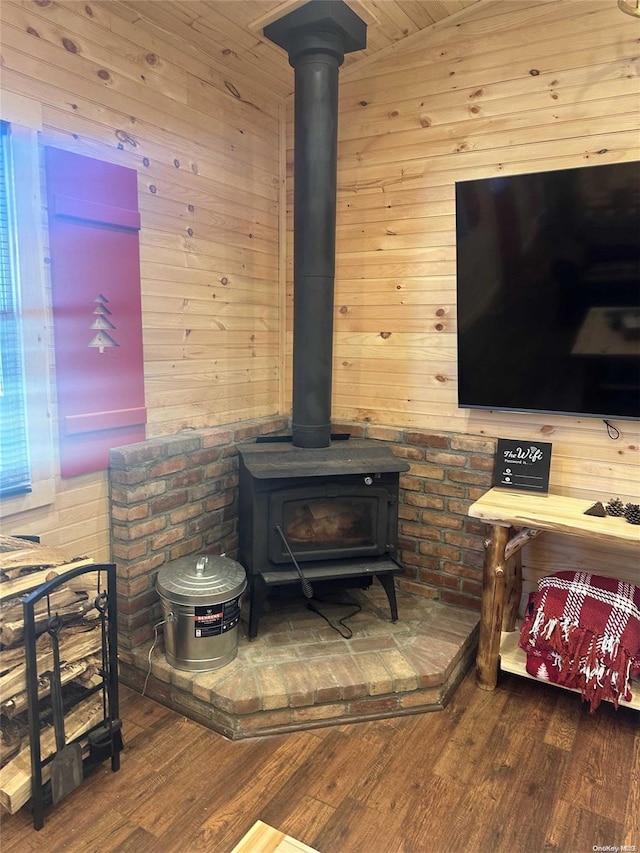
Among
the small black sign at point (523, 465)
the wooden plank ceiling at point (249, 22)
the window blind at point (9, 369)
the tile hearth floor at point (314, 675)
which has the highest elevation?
the wooden plank ceiling at point (249, 22)

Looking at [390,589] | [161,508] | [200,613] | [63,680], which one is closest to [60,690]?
[63,680]

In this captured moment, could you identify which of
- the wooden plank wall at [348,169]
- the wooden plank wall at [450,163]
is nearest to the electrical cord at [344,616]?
the wooden plank wall at [450,163]

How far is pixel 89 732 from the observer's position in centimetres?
180

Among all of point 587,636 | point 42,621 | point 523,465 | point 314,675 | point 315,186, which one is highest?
point 315,186

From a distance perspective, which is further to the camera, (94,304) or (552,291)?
(552,291)

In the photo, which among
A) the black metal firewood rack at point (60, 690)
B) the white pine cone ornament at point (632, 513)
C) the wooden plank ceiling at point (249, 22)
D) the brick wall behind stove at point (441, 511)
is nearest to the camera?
the black metal firewood rack at point (60, 690)

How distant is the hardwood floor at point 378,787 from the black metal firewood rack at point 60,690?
4.1 inches

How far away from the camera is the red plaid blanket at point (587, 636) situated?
6.80 ft

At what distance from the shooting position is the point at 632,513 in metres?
2.13

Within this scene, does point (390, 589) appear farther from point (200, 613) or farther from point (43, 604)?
point (43, 604)

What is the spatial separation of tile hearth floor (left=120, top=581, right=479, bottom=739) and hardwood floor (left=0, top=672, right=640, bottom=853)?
0.05 metres

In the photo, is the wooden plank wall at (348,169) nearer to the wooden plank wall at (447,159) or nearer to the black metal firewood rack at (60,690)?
the wooden plank wall at (447,159)

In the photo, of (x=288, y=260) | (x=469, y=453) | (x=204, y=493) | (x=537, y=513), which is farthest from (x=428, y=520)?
(x=288, y=260)

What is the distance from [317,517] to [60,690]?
1.14 m
